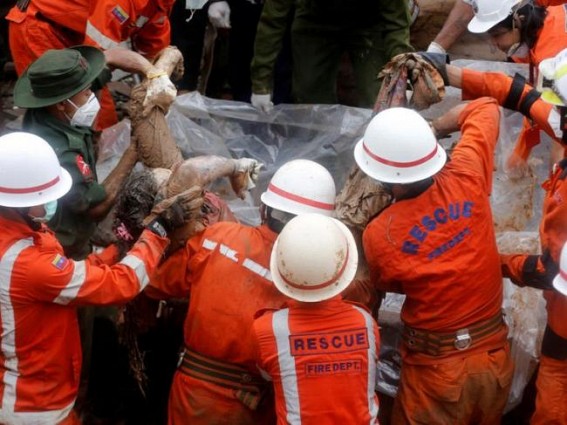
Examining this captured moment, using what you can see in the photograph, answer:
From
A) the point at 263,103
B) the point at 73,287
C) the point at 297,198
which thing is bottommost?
the point at 263,103

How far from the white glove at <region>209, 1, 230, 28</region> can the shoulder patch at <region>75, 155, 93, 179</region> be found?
2.75m

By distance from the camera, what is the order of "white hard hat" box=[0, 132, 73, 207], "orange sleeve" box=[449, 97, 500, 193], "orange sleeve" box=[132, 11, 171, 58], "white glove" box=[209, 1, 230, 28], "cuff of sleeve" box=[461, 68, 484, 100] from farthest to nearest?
"white glove" box=[209, 1, 230, 28]
"orange sleeve" box=[132, 11, 171, 58]
"cuff of sleeve" box=[461, 68, 484, 100]
"orange sleeve" box=[449, 97, 500, 193]
"white hard hat" box=[0, 132, 73, 207]

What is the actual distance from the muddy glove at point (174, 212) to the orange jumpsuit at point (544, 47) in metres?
1.86

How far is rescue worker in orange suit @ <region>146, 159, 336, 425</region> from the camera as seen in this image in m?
3.62

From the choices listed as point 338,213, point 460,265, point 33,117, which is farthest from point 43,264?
point 460,265

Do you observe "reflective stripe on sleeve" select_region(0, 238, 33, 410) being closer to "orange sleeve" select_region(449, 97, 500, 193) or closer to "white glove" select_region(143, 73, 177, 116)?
"white glove" select_region(143, 73, 177, 116)

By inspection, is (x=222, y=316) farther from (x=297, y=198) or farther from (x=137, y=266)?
(x=297, y=198)

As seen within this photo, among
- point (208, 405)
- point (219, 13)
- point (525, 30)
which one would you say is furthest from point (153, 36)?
point (208, 405)

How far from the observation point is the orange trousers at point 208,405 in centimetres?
370

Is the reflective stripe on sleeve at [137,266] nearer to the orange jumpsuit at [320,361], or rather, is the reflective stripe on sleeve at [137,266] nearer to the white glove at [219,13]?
the orange jumpsuit at [320,361]

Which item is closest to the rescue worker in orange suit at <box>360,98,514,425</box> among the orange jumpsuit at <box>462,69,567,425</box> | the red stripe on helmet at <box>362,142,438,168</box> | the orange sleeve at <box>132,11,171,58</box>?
the red stripe on helmet at <box>362,142,438,168</box>

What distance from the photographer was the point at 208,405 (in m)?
3.71

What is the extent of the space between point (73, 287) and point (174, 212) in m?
0.52

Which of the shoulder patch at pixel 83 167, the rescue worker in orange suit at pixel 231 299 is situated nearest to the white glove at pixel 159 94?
the shoulder patch at pixel 83 167
